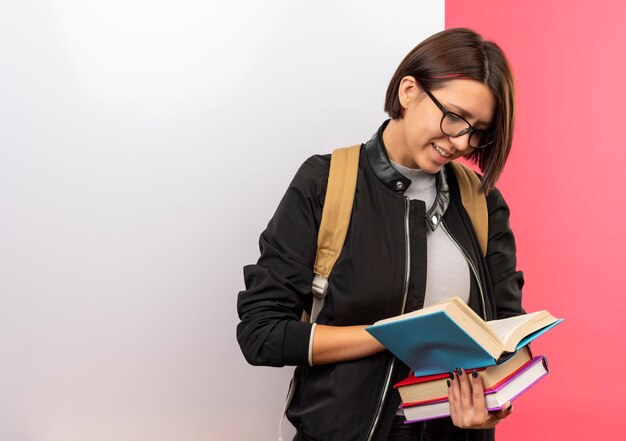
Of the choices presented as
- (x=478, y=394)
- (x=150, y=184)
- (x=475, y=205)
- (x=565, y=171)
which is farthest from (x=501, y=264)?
(x=565, y=171)

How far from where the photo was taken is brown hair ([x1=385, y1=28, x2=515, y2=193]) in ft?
4.19

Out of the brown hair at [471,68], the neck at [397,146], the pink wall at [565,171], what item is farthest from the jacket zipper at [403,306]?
the pink wall at [565,171]

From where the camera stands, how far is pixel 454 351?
1.11m

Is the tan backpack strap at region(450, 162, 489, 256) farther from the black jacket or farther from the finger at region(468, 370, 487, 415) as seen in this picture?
the finger at region(468, 370, 487, 415)

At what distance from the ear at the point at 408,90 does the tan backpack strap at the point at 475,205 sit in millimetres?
206

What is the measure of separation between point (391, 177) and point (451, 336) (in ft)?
1.27

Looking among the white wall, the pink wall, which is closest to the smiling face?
the white wall

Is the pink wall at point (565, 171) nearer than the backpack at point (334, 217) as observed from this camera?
No

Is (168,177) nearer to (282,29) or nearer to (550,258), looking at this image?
(282,29)

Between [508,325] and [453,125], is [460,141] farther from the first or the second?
[508,325]

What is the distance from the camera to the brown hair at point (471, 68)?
1277 millimetres

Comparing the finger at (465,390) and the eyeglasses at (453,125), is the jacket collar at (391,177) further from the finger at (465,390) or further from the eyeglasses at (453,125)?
the finger at (465,390)

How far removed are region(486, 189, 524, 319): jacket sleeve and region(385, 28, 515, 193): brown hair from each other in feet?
0.52

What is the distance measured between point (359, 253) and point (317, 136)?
2.03ft
